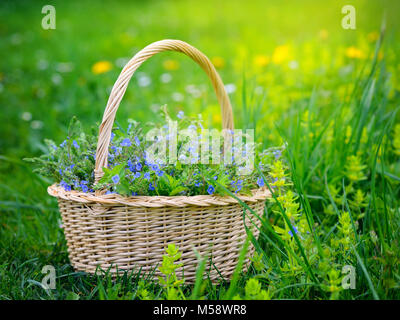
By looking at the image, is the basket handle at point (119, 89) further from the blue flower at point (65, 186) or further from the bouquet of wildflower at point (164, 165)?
the blue flower at point (65, 186)

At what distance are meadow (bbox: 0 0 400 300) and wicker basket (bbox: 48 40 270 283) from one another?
70 millimetres

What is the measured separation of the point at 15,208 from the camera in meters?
1.85

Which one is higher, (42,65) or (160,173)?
(42,65)

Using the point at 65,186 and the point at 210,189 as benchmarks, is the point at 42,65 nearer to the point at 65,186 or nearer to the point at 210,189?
the point at 65,186

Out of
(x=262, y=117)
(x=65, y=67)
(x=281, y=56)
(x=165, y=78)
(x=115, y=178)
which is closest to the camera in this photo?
(x=115, y=178)

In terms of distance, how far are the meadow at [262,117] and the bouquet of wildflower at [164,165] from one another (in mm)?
142

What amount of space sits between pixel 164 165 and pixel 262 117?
82 cm

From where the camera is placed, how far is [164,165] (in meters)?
1.32

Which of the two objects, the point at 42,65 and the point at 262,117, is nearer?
the point at 262,117

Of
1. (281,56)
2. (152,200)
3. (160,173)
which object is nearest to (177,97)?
(281,56)

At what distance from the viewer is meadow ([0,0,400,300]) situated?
1.22 metres

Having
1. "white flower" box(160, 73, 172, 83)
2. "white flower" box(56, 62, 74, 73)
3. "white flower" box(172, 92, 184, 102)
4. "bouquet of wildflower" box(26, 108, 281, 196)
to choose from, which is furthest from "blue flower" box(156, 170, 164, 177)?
"white flower" box(56, 62, 74, 73)

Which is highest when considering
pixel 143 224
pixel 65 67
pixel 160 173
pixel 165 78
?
pixel 65 67
